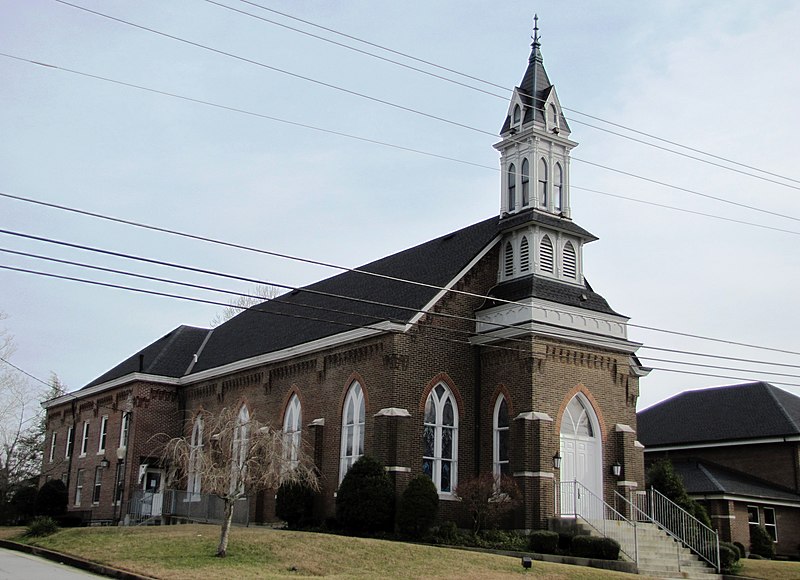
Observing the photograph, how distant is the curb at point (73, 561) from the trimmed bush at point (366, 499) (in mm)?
8119

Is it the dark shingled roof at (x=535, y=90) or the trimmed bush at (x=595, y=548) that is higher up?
the dark shingled roof at (x=535, y=90)

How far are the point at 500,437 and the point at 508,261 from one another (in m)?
6.11

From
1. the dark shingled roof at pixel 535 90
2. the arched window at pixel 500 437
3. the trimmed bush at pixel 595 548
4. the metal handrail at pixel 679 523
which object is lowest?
the trimmed bush at pixel 595 548

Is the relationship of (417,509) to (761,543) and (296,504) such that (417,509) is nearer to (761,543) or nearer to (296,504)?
(296,504)

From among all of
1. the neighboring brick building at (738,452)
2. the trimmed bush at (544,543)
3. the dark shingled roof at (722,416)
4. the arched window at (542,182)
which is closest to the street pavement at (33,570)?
the trimmed bush at (544,543)

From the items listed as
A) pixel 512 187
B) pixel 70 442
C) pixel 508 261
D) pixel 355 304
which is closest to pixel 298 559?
pixel 508 261

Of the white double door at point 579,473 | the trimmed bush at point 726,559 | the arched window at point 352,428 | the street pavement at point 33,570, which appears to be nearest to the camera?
the street pavement at point 33,570

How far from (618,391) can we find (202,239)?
1666cm

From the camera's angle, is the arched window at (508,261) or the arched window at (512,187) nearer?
the arched window at (508,261)

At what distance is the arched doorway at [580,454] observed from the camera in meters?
29.0

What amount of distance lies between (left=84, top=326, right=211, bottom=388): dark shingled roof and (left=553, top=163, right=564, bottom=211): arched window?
20.8 m

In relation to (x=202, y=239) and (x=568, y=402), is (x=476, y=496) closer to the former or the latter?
(x=568, y=402)

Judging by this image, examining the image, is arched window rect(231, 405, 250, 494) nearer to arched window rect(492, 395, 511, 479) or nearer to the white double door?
arched window rect(492, 395, 511, 479)

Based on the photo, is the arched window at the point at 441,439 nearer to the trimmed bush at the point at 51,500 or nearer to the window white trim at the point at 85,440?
the trimmed bush at the point at 51,500
